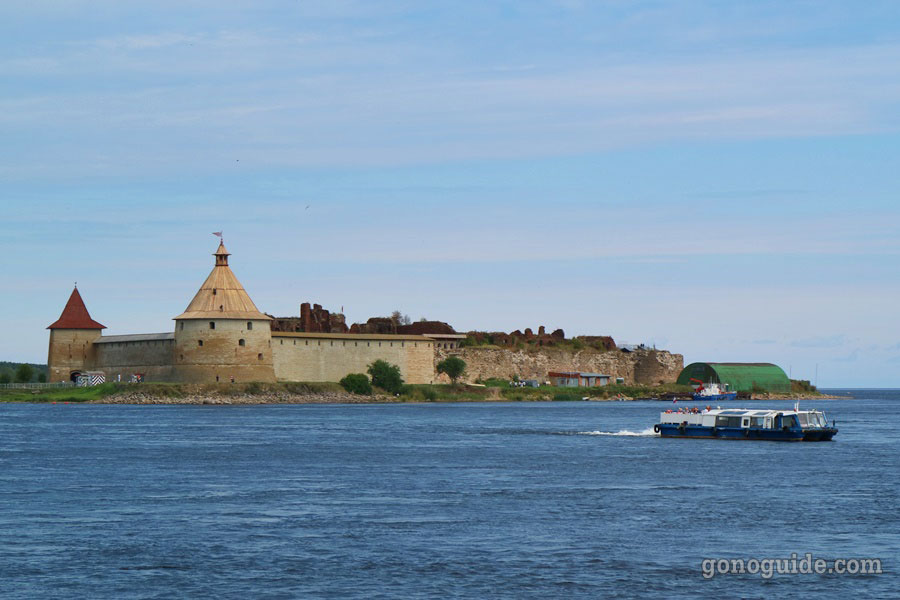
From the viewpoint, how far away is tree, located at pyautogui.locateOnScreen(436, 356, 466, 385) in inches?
3986

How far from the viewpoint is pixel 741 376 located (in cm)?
11038

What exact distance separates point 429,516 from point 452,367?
253 feet

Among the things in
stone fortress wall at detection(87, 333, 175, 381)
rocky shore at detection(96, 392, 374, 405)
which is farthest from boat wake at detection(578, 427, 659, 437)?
stone fortress wall at detection(87, 333, 175, 381)

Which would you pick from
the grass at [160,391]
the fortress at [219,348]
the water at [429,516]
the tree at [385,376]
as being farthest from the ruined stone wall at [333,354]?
the water at [429,516]

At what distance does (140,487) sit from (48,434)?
20.8m

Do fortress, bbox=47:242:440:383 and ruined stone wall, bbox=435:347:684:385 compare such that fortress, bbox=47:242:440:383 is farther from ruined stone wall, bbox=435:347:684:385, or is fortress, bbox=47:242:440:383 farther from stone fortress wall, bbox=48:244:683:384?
ruined stone wall, bbox=435:347:684:385

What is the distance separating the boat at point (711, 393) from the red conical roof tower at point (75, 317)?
4628 centimetres

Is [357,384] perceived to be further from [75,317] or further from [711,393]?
[711,393]

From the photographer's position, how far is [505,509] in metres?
25.4

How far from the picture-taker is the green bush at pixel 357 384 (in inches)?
3428

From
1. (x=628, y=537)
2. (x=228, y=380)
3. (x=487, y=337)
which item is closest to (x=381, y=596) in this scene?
(x=628, y=537)

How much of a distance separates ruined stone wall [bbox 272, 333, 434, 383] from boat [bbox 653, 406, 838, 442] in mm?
42928

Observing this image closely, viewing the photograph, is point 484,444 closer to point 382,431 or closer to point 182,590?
point 382,431

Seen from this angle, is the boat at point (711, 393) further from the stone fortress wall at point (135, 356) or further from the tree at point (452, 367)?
the stone fortress wall at point (135, 356)
